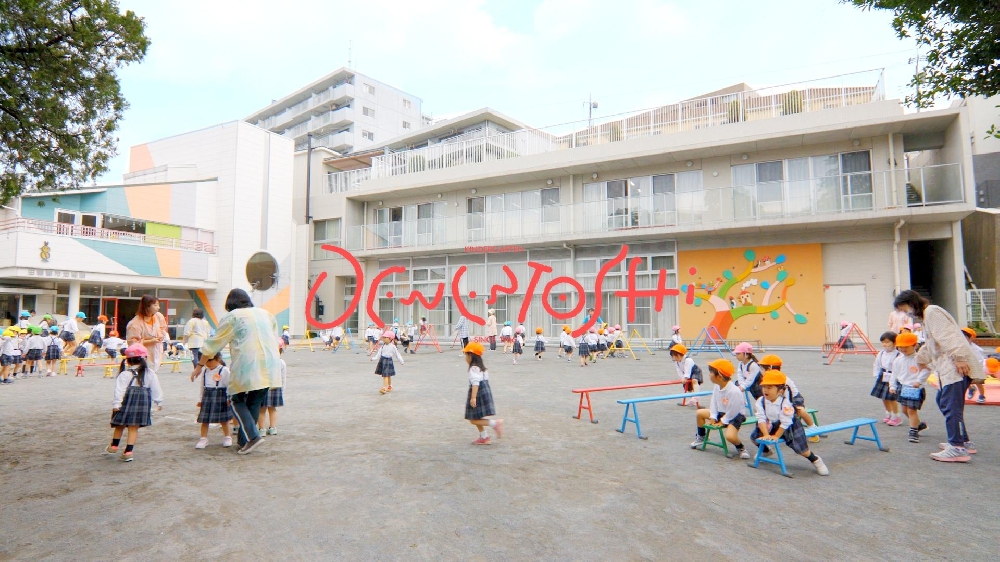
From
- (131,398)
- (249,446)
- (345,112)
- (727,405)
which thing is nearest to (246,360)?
(249,446)

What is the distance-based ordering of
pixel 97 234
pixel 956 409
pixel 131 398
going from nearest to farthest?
pixel 956 409
pixel 131 398
pixel 97 234

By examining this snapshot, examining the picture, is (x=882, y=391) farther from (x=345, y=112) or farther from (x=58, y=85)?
(x=345, y=112)

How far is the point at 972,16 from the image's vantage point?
607 cm

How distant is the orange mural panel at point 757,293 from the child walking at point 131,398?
1910 cm

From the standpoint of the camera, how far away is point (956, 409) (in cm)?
587

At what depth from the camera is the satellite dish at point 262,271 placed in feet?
97.2

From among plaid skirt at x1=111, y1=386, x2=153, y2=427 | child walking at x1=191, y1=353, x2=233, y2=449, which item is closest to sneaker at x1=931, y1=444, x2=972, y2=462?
child walking at x1=191, y1=353, x2=233, y2=449

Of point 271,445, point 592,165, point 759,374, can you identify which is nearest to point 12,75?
point 271,445

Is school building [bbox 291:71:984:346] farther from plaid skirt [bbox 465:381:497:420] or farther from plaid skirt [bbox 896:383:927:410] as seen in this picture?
plaid skirt [bbox 465:381:497:420]

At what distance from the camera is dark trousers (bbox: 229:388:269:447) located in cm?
622

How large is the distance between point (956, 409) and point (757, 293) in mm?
15808

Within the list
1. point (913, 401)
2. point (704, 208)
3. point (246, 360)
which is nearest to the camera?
point (246, 360)

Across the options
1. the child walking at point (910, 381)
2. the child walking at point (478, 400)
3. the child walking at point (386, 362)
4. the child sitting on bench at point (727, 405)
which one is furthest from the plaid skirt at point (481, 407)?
the child walking at point (910, 381)

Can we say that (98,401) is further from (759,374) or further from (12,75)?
(759,374)
